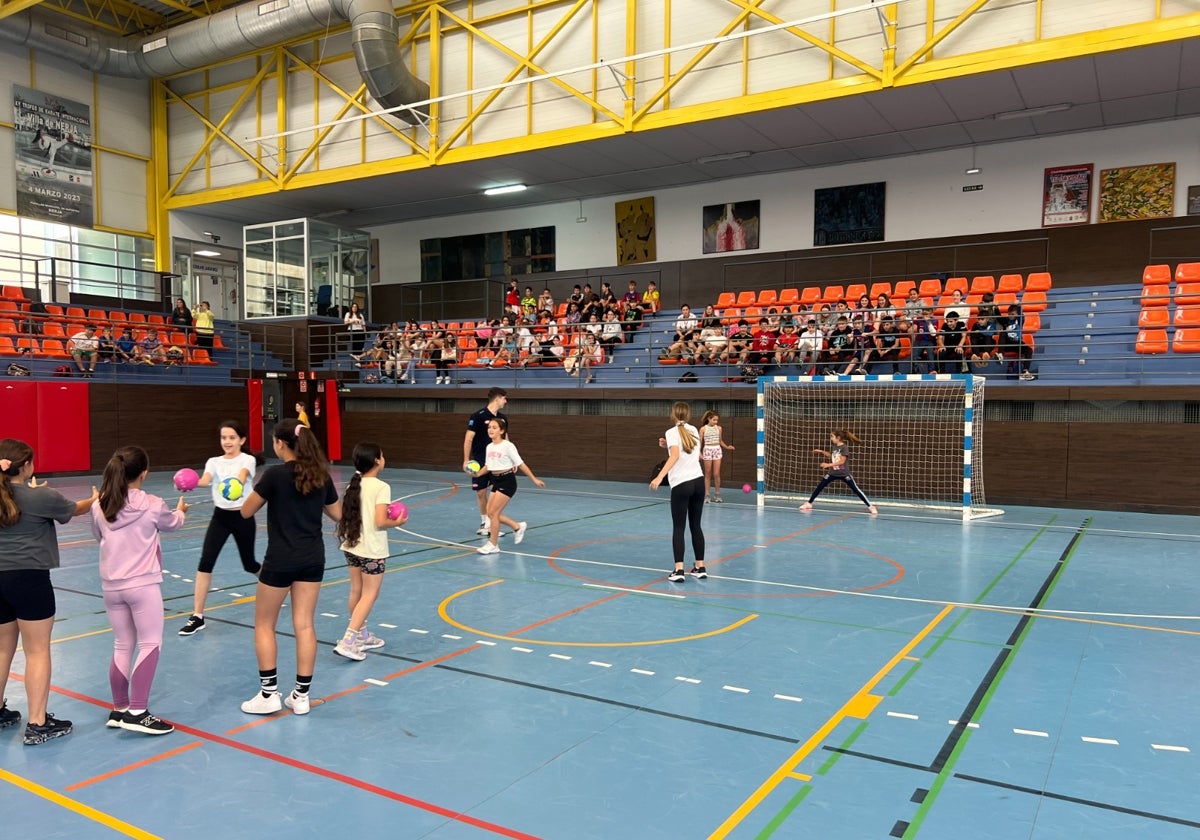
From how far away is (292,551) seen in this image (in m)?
5.05

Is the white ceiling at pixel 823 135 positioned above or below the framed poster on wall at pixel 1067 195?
above

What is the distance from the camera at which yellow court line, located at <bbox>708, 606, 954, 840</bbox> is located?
3.93m

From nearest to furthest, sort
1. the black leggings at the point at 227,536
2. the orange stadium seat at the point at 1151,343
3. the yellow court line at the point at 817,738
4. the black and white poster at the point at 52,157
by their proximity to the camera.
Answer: the yellow court line at the point at 817,738 → the black leggings at the point at 227,536 → the orange stadium seat at the point at 1151,343 → the black and white poster at the point at 52,157

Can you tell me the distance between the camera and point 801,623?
7.41 metres

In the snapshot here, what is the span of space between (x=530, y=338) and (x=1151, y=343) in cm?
1427

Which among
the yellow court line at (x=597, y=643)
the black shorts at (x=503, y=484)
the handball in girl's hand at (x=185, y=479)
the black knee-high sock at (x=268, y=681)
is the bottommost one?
the yellow court line at (x=597, y=643)

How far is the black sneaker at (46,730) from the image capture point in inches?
189

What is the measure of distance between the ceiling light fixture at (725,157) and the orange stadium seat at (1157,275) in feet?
32.0

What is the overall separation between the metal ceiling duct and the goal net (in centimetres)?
1362

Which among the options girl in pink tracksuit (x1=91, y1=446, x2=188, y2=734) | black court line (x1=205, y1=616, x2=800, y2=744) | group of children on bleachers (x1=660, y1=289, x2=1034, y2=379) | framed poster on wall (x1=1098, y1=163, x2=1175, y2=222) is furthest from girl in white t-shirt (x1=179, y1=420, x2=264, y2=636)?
framed poster on wall (x1=1098, y1=163, x2=1175, y2=222)

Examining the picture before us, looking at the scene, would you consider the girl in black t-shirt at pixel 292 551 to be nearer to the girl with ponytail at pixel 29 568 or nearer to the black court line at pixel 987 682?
the girl with ponytail at pixel 29 568

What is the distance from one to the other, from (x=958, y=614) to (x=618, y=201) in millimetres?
21611

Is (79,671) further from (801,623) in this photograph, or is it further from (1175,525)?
(1175,525)

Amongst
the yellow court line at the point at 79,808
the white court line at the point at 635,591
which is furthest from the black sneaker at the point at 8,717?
the white court line at the point at 635,591
